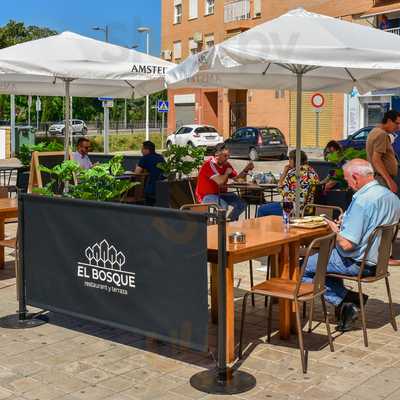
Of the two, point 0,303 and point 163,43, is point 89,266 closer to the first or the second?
point 0,303

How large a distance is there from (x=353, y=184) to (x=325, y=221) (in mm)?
464

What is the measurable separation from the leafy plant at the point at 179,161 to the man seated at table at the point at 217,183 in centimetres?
135

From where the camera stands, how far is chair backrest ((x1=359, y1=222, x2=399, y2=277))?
5750mm

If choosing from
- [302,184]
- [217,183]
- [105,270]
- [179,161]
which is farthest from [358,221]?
[179,161]

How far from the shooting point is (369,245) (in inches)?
226

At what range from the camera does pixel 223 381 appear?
495 cm

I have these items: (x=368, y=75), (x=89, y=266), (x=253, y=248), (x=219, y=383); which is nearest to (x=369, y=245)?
(x=253, y=248)

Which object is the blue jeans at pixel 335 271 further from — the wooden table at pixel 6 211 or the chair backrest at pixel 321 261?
the wooden table at pixel 6 211

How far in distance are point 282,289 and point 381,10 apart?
32281mm

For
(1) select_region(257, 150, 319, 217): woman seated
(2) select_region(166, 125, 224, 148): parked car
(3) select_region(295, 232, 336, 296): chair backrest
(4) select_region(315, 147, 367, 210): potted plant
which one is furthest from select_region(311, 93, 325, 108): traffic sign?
(3) select_region(295, 232, 336, 296): chair backrest

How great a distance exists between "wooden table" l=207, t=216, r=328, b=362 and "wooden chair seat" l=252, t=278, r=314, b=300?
0.64ft

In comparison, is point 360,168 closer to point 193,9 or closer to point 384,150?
point 384,150

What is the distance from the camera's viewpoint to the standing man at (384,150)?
28.7 feet

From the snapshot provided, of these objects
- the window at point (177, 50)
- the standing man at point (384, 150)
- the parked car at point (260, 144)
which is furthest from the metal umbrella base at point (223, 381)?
the window at point (177, 50)
